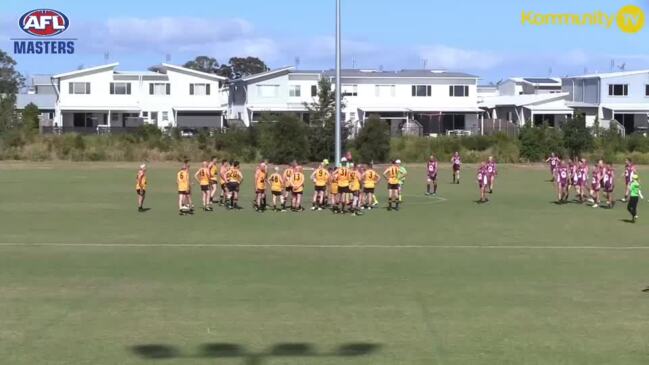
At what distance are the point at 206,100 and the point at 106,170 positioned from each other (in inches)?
1309

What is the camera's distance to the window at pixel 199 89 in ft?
288

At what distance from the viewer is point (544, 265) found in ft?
57.2

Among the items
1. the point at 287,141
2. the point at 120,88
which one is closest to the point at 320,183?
the point at 287,141

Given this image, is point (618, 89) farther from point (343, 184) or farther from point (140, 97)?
point (343, 184)

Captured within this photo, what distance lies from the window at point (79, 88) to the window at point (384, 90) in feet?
89.8

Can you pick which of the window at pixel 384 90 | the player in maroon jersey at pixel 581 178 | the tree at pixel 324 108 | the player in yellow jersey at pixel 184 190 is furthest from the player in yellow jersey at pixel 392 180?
the window at pixel 384 90

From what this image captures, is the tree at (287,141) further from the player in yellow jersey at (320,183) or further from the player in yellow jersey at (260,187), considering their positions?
the player in yellow jersey at (260,187)

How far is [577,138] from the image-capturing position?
207 ft

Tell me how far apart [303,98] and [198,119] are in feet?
34.2

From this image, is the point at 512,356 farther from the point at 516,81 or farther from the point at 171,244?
the point at 516,81

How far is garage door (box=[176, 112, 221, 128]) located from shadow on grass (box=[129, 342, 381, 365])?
76459 millimetres

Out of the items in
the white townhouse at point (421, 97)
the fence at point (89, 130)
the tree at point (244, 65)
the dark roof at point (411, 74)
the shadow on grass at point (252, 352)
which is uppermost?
the tree at point (244, 65)

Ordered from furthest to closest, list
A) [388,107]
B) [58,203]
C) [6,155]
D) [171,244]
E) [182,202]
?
1. [388,107]
2. [6,155]
3. [58,203]
4. [182,202]
5. [171,244]

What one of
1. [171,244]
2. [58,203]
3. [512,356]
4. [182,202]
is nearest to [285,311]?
[512,356]
